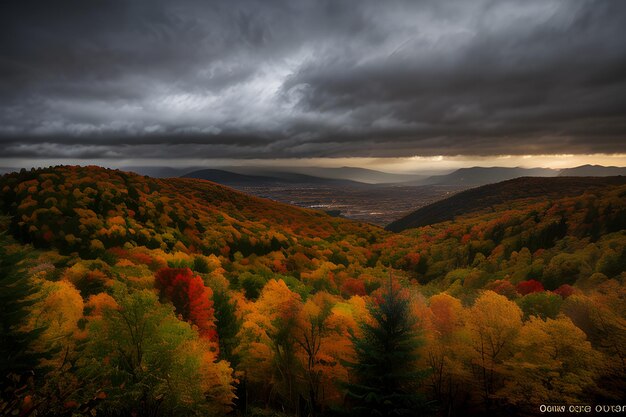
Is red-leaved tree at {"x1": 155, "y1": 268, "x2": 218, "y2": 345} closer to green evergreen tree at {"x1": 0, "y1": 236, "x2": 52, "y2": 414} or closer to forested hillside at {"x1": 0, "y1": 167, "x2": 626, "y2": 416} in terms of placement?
forested hillside at {"x1": 0, "y1": 167, "x2": 626, "y2": 416}

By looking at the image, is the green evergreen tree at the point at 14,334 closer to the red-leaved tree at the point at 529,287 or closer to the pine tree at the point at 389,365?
the pine tree at the point at 389,365

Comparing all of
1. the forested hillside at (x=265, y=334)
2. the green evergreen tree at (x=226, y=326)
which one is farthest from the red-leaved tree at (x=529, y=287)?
the green evergreen tree at (x=226, y=326)

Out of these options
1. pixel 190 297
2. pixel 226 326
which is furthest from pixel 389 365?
pixel 190 297

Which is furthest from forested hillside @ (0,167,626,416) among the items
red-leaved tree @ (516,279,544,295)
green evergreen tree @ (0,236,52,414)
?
red-leaved tree @ (516,279,544,295)

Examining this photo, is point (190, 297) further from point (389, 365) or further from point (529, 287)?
point (529, 287)

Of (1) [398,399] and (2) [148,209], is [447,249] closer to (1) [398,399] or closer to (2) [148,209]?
(2) [148,209]

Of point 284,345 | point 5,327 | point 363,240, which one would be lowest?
point 363,240

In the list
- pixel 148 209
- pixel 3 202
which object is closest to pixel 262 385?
pixel 148 209
